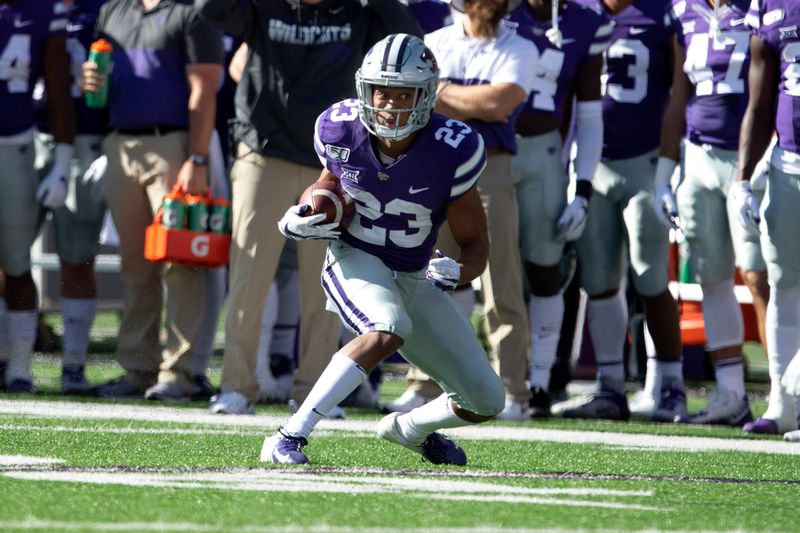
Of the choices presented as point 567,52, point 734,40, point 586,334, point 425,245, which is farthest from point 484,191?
point 586,334

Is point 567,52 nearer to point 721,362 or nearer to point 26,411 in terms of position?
point 721,362

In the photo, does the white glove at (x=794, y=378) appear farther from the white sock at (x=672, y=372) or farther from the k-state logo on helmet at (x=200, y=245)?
the k-state logo on helmet at (x=200, y=245)

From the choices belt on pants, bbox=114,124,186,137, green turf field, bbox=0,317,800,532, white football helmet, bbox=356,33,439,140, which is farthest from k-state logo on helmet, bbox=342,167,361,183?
belt on pants, bbox=114,124,186,137

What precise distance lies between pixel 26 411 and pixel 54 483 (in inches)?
92.9

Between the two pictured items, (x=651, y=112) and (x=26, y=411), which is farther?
(x=651, y=112)

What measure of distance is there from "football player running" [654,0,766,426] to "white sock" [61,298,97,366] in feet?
9.10

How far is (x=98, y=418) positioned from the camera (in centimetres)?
632

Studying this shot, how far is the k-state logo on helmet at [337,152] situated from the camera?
521 cm

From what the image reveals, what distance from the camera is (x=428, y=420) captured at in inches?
200

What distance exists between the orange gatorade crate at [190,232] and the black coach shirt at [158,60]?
0.42 m

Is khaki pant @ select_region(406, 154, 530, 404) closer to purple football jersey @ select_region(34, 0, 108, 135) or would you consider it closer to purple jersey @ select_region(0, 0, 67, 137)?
purple football jersey @ select_region(34, 0, 108, 135)

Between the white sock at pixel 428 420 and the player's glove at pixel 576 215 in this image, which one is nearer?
the white sock at pixel 428 420

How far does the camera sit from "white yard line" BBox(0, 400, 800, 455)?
241 inches

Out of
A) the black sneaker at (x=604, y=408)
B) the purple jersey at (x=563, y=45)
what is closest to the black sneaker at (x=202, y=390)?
the black sneaker at (x=604, y=408)
